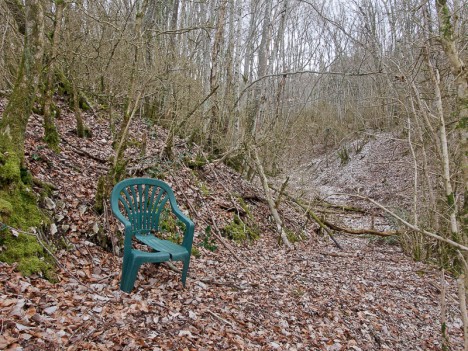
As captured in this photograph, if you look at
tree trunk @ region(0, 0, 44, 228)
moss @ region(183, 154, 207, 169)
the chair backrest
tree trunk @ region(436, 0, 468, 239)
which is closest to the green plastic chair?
the chair backrest

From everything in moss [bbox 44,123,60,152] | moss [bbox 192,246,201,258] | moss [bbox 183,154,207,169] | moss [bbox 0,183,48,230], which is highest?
moss [bbox 44,123,60,152]

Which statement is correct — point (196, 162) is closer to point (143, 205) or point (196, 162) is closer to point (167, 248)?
point (143, 205)

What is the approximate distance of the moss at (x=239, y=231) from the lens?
579cm

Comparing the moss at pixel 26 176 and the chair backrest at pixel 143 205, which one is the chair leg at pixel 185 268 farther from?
the moss at pixel 26 176

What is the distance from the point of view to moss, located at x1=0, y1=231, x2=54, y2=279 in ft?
9.69

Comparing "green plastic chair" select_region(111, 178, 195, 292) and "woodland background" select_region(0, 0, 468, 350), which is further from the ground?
"woodland background" select_region(0, 0, 468, 350)

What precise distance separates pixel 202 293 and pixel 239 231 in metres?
2.40

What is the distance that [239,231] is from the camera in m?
6.00

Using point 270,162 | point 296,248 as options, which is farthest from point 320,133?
point 296,248

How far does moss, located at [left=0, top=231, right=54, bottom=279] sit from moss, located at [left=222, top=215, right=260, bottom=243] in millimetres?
2994

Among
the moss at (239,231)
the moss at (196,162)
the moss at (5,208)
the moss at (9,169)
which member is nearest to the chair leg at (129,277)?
the moss at (5,208)

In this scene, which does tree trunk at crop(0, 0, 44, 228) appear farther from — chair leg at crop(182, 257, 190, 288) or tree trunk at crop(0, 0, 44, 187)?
chair leg at crop(182, 257, 190, 288)

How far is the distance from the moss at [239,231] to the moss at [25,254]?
2994 mm

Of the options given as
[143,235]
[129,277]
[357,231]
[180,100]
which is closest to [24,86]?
[143,235]
